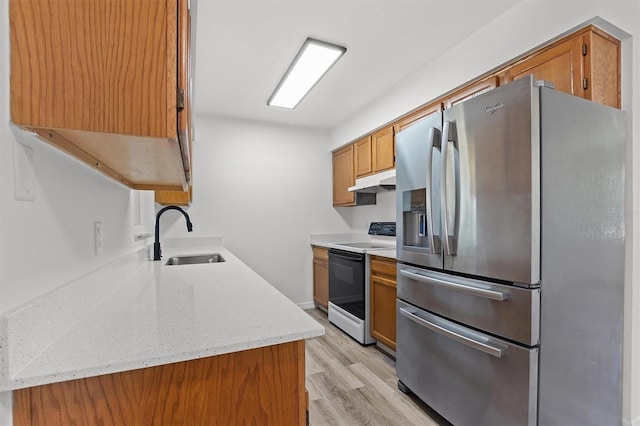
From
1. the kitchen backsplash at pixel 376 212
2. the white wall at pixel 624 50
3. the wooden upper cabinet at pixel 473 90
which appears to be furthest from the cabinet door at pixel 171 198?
the white wall at pixel 624 50

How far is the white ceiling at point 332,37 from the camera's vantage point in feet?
5.93

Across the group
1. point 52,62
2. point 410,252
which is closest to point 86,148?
point 52,62

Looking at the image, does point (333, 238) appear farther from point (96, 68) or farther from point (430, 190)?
point (96, 68)

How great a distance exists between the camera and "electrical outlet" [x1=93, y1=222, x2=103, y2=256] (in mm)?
1058

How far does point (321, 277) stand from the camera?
150 inches

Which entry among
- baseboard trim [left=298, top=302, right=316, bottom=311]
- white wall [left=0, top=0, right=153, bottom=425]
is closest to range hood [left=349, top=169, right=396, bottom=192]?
baseboard trim [left=298, top=302, right=316, bottom=311]

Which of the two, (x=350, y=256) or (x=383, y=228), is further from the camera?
(x=383, y=228)

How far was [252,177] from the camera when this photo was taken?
382 cm

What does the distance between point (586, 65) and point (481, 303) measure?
4.15 feet

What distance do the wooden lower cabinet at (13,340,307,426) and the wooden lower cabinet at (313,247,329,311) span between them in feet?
9.44

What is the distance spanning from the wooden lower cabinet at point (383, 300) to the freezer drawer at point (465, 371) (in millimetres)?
431

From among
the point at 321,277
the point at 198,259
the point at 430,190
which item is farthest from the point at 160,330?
the point at 321,277

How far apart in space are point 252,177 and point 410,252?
8.13 feet

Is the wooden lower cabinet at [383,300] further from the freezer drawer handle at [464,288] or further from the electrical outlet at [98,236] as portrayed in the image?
the electrical outlet at [98,236]
